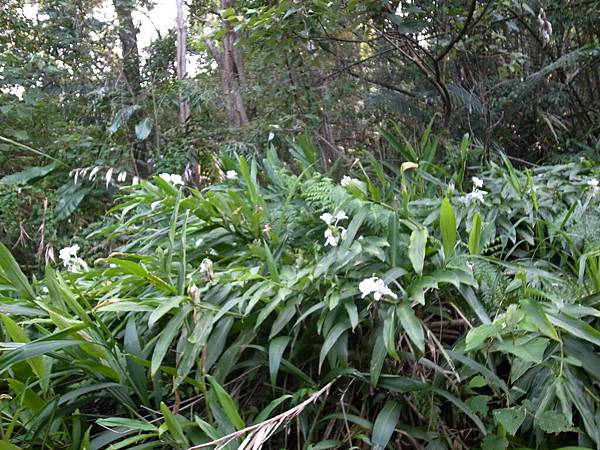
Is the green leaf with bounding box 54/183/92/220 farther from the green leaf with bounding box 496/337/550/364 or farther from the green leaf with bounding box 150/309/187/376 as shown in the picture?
the green leaf with bounding box 496/337/550/364

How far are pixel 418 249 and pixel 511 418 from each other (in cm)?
48

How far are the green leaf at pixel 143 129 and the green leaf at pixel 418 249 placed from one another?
2.74 meters

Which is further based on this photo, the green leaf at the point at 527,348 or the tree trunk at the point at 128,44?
the tree trunk at the point at 128,44

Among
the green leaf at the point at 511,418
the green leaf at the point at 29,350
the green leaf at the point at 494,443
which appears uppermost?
the green leaf at the point at 29,350

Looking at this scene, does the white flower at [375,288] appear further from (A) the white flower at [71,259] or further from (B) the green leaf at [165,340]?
(A) the white flower at [71,259]

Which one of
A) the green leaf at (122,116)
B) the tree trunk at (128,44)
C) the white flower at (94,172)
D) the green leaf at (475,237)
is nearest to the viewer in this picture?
the green leaf at (475,237)

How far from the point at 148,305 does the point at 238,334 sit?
263 millimetres

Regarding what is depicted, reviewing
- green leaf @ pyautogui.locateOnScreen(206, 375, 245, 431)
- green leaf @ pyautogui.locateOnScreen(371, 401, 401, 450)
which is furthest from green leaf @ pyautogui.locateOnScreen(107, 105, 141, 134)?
green leaf @ pyautogui.locateOnScreen(371, 401, 401, 450)

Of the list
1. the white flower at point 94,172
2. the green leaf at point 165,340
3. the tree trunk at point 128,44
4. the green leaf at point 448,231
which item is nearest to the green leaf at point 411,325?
the green leaf at point 448,231

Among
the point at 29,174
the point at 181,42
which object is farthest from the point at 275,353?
the point at 181,42

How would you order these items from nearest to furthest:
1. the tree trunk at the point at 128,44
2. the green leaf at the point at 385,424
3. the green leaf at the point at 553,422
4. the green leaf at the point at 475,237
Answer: the green leaf at the point at 553,422 < the green leaf at the point at 385,424 < the green leaf at the point at 475,237 < the tree trunk at the point at 128,44

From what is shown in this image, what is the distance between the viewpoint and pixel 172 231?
162cm

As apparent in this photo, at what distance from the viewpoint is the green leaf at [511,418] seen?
121 centimetres

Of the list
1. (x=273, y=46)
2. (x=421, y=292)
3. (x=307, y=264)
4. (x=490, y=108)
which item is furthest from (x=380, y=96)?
(x=421, y=292)
